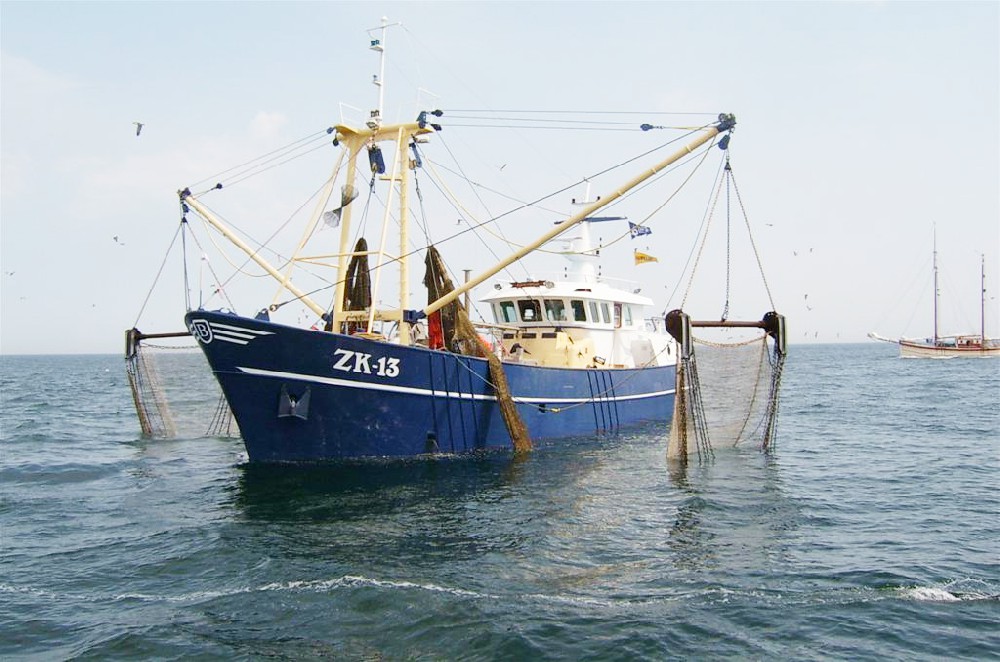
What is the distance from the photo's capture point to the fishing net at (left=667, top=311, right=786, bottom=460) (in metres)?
15.4

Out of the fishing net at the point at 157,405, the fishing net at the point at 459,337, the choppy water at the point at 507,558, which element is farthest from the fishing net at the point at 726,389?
the fishing net at the point at 157,405

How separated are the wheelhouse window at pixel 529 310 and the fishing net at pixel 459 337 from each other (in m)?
5.18

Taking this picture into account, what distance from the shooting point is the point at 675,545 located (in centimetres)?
1016

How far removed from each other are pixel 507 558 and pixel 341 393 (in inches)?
235

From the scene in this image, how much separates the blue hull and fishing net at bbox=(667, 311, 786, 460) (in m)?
4.15

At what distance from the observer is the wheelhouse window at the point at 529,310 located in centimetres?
2238

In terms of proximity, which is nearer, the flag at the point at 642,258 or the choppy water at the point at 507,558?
the choppy water at the point at 507,558

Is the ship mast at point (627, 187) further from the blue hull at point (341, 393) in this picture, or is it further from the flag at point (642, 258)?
the flag at point (642, 258)

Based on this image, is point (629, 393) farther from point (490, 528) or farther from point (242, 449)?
point (490, 528)

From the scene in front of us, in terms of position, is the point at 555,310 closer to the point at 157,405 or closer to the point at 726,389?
the point at 726,389

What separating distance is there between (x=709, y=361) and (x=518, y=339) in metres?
5.46

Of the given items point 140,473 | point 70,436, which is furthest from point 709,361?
point 70,436

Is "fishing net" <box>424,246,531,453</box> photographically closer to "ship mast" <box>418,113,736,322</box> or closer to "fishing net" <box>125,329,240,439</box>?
"ship mast" <box>418,113,736,322</box>

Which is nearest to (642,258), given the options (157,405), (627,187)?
(627,187)
